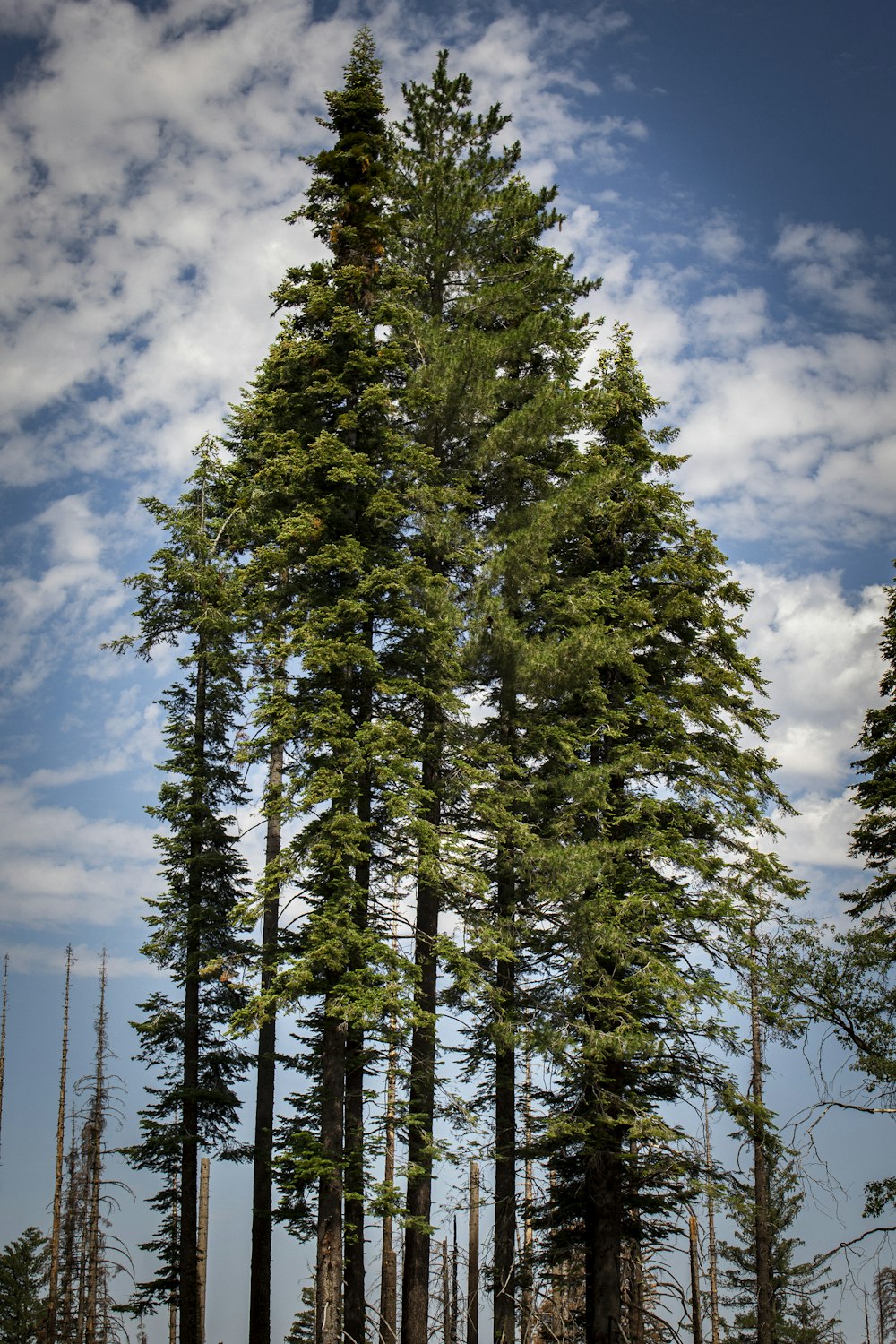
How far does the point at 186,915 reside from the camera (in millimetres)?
19078

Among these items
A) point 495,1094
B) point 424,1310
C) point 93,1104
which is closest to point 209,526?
point 495,1094

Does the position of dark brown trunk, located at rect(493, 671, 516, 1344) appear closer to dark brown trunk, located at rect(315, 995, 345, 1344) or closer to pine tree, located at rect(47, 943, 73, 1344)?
dark brown trunk, located at rect(315, 995, 345, 1344)

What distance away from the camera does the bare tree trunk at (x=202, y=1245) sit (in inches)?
747

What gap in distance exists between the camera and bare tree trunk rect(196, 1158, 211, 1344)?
62.3 feet

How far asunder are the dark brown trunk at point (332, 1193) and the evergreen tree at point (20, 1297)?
1254 cm

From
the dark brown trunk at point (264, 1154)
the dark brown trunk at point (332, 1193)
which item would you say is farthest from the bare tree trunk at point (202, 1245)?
the dark brown trunk at point (332, 1193)

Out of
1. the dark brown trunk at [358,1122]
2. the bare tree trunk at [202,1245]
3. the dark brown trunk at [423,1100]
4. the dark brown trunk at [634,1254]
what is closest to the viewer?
the dark brown trunk at [423,1100]

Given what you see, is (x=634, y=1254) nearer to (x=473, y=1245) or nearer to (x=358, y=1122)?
(x=358, y=1122)

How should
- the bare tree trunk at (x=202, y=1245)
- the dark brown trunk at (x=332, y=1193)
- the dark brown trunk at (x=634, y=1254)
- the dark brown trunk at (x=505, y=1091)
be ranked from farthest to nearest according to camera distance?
the bare tree trunk at (x=202, y=1245), the dark brown trunk at (x=634, y=1254), the dark brown trunk at (x=505, y=1091), the dark brown trunk at (x=332, y=1193)

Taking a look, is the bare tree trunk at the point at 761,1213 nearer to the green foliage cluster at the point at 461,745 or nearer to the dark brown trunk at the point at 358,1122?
the green foliage cluster at the point at 461,745

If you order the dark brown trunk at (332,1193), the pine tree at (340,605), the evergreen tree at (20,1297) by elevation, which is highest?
the pine tree at (340,605)

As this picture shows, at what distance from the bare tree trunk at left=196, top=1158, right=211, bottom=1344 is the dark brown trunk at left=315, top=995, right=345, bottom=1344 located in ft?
24.1

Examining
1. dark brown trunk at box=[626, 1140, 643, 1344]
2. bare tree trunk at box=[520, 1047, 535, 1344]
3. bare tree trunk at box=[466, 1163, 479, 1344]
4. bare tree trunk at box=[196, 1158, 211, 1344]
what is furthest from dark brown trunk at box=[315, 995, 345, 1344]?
bare tree trunk at box=[466, 1163, 479, 1344]

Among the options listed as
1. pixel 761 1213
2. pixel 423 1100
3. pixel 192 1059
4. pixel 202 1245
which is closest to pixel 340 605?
pixel 423 1100
